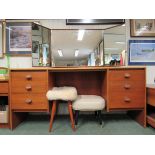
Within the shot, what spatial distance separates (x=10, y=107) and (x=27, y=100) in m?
0.21

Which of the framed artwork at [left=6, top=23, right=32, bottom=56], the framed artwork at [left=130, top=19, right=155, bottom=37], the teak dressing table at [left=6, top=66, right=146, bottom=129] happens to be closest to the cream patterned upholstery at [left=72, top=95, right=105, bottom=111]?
the teak dressing table at [left=6, top=66, right=146, bottom=129]

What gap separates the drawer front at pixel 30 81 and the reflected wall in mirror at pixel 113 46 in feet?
3.12

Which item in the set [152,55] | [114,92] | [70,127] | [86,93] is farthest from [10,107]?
[152,55]

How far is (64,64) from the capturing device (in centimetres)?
231

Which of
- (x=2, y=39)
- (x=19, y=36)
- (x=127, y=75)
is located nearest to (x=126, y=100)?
(x=127, y=75)

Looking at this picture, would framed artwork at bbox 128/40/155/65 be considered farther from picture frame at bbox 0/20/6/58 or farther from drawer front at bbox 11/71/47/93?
picture frame at bbox 0/20/6/58

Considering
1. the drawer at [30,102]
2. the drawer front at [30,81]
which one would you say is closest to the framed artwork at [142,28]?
the drawer front at [30,81]

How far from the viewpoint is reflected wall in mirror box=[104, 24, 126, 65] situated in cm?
237

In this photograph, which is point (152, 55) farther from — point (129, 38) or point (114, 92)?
point (114, 92)

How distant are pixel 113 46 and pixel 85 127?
46.5 inches

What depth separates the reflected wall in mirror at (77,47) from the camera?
2320 millimetres

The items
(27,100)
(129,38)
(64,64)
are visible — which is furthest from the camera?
(129,38)

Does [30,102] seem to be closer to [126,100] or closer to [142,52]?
[126,100]

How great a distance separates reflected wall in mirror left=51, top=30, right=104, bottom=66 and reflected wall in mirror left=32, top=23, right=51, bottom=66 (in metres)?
0.07
